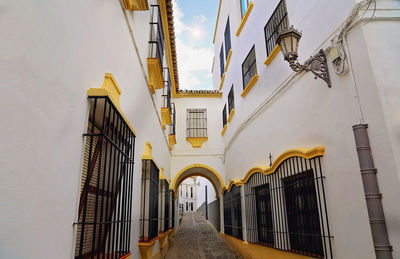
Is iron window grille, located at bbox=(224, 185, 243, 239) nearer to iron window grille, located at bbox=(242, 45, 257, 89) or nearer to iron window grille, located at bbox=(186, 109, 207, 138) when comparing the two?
iron window grille, located at bbox=(242, 45, 257, 89)

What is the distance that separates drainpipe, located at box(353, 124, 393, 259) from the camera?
2.70 m

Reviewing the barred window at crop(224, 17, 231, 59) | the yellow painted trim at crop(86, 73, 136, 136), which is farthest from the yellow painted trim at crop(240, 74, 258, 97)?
the yellow painted trim at crop(86, 73, 136, 136)

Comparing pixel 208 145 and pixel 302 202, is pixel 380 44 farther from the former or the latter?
pixel 208 145

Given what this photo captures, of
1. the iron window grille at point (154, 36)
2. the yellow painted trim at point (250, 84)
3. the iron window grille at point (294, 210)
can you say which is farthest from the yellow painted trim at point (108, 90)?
the yellow painted trim at point (250, 84)

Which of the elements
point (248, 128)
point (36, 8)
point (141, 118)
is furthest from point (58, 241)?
point (248, 128)

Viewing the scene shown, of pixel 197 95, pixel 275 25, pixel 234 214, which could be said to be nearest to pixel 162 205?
pixel 234 214

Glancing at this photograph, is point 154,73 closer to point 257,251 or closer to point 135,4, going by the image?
point 135,4

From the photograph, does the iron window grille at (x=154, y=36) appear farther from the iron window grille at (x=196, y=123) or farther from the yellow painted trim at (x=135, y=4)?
the iron window grille at (x=196, y=123)

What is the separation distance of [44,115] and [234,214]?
322 inches

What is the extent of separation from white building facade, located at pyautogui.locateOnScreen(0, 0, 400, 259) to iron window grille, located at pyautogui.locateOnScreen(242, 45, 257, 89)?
→ 0.25ft

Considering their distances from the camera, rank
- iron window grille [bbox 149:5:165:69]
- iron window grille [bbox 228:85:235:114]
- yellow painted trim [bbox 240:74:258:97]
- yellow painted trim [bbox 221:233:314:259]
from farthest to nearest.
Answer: iron window grille [bbox 228:85:235:114] < yellow painted trim [bbox 240:74:258:97] < iron window grille [bbox 149:5:165:69] < yellow painted trim [bbox 221:233:314:259]

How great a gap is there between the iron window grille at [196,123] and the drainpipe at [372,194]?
962 cm

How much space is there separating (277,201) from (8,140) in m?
4.81

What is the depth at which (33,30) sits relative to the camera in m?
1.55
